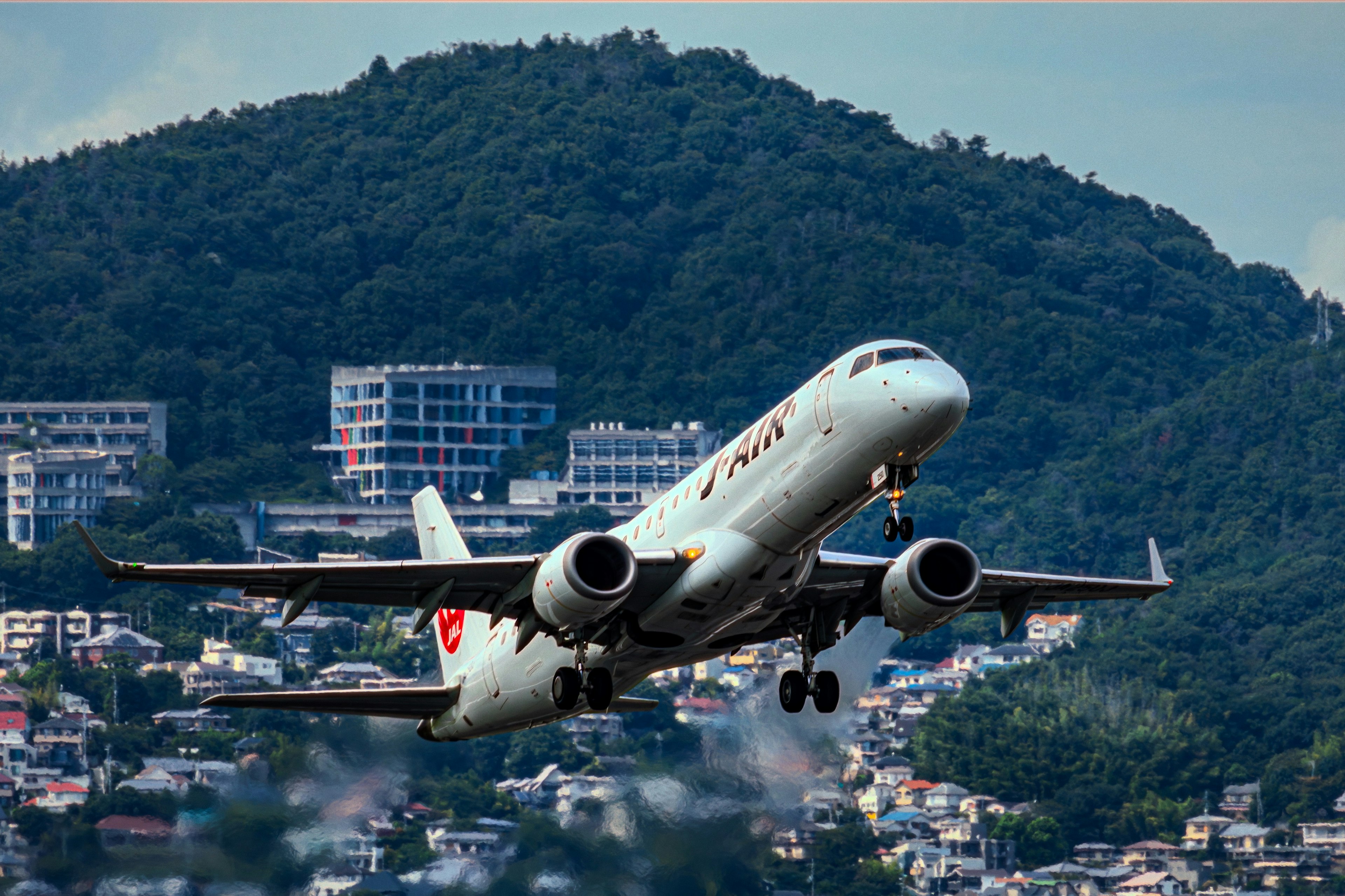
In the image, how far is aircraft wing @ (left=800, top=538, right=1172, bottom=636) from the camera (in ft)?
140

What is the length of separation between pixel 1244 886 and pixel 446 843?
38.7 m

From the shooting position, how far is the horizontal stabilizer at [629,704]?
45719 millimetres

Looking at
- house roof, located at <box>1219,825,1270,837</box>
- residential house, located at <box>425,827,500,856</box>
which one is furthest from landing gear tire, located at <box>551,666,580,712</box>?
house roof, located at <box>1219,825,1270,837</box>

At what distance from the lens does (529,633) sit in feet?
137

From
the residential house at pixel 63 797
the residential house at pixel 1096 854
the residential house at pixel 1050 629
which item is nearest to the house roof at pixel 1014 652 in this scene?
the residential house at pixel 1050 629

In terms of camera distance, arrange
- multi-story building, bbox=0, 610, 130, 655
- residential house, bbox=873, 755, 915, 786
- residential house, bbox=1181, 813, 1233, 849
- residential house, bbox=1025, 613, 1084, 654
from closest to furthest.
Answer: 1. residential house, bbox=873, 755, 915, 786
2. residential house, bbox=1181, 813, 1233, 849
3. multi-story building, bbox=0, 610, 130, 655
4. residential house, bbox=1025, 613, 1084, 654

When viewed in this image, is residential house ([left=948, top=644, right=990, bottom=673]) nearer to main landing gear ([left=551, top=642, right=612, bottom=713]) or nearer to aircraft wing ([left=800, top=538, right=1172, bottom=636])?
aircraft wing ([left=800, top=538, right=1172, bottom=636])

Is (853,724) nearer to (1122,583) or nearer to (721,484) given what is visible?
(1122,583)

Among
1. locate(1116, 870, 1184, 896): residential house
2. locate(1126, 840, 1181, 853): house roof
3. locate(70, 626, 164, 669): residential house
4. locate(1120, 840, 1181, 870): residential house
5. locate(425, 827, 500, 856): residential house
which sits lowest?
locate(1116, 870, 1184, 896): residential house

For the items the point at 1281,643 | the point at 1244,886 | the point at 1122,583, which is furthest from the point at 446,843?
the point at 1281,643

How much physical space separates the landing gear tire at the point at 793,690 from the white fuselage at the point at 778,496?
4.38ft

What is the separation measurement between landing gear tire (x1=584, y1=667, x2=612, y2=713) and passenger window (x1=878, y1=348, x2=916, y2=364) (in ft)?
26.7

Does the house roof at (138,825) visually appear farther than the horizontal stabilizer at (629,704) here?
Yes

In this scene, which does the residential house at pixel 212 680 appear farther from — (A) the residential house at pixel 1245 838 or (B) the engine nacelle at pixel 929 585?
(B) the engine nacelle at pixel 929 585
